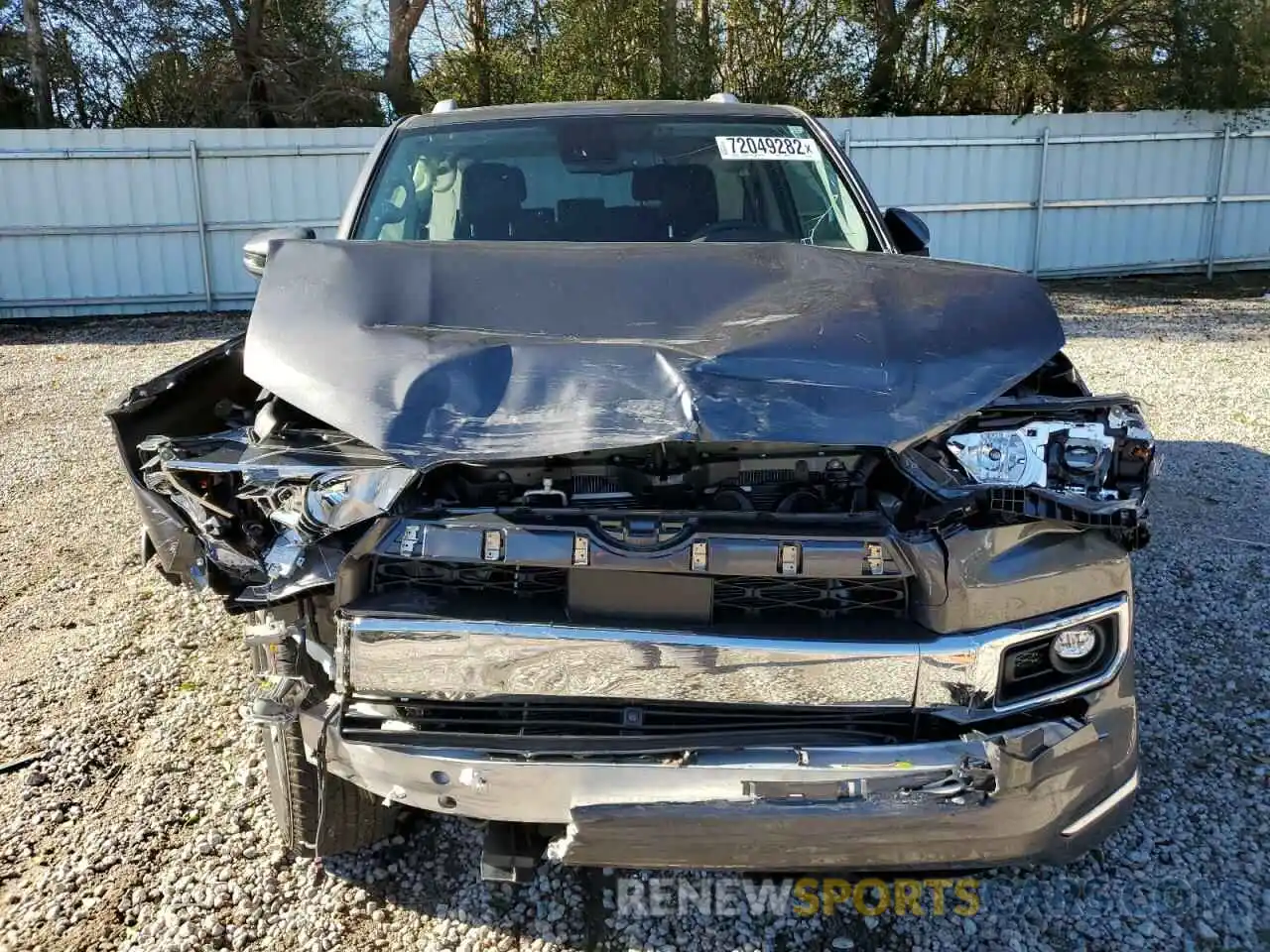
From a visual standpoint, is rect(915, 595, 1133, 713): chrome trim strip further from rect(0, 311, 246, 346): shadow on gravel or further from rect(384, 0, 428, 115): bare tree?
rect(384, 0, 428, 115): bare tree

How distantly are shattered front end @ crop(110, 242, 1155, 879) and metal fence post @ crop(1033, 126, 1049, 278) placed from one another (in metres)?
11.9

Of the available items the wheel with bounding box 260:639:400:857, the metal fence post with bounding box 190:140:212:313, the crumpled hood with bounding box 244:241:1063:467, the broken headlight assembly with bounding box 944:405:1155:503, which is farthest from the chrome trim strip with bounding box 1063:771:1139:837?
the metal fence post with bounding box 190:140:212:313

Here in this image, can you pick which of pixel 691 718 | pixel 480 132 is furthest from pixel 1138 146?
pixel 691 718

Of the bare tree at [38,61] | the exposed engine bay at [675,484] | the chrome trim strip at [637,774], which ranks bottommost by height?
the chrome trim strip at [637,774]

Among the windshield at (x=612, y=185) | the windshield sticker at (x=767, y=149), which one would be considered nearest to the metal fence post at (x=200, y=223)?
the windshield at (x=612, y=185)

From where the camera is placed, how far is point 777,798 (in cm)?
200

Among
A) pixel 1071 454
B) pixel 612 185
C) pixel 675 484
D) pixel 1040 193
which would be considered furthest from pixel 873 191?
pixel 675 484

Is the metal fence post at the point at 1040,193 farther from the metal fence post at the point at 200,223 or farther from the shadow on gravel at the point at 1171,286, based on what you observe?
the metal fence post at the point at 200,223

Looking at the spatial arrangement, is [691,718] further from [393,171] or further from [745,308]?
[393,171]

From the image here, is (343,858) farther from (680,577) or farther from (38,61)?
(38,61)

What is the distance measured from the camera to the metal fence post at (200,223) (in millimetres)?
11578

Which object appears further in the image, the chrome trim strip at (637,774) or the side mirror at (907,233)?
the side mirror at (907,233)

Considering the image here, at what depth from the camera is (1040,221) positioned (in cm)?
1319

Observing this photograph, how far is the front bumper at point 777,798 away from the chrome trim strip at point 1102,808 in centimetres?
8
